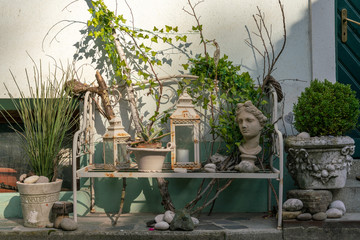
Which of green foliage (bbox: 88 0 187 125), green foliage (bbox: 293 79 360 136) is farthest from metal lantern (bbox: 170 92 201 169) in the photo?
green foliage (bbox: 293 79 360 136)

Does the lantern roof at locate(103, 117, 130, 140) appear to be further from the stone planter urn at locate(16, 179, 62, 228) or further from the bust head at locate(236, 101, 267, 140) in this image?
the bust head at locate(236, 101, 267, 140)

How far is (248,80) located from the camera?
4.32 m

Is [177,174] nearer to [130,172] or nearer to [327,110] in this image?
[130,172]

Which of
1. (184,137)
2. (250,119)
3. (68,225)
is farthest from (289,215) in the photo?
(68,225)

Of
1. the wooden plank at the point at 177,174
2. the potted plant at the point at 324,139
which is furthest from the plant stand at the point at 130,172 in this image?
the potted plant at the point at 324,139

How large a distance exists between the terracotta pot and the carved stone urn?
110 inches

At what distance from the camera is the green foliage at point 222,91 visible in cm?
420

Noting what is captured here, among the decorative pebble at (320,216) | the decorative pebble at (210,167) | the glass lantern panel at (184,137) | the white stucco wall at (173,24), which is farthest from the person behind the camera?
the white stucco wall at (173,24)

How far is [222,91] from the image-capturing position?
4535mm

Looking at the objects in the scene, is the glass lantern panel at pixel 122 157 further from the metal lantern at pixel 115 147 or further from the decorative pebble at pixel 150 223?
the decorative pebble at pixel 150 223

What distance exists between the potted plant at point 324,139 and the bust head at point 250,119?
296mm

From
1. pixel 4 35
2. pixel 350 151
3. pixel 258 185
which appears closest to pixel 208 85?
pixel 258 185

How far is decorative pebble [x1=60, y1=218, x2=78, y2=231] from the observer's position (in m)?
3.71

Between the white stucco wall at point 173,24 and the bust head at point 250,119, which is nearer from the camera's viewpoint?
the bust head at point 250,119
